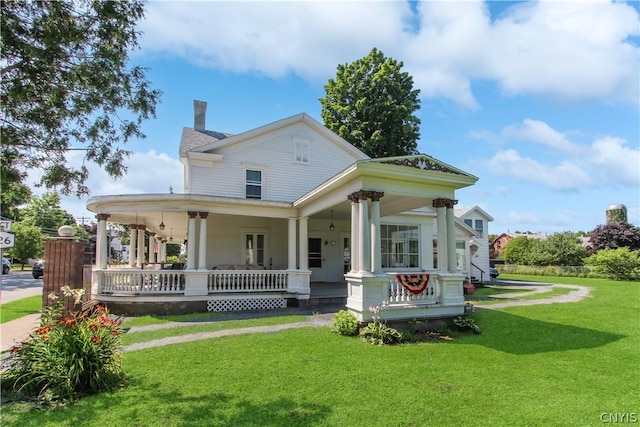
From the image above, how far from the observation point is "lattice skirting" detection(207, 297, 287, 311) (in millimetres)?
11250

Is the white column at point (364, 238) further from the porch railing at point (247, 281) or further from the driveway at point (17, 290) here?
the driveway at point (17, 290)

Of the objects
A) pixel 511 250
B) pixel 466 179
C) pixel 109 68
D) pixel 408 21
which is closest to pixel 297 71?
pixel 408 21

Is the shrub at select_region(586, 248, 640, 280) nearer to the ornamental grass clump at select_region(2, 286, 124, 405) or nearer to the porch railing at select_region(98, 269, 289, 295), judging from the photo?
the porch railing at select_region(98, 269, 289, 295)

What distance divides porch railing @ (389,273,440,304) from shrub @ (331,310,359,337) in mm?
1083

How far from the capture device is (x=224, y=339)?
25.0ft

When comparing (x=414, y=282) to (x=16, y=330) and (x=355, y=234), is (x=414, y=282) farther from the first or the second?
(x=16, y=330)

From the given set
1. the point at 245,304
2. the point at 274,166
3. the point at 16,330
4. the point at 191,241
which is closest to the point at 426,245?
the point at 274,166

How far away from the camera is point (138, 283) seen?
1095 centimetres

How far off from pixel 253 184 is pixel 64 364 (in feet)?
32.8

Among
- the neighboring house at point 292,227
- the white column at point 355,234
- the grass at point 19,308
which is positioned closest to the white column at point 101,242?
the neighboring house at point 292,227

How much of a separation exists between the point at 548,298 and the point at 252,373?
44.9 ft

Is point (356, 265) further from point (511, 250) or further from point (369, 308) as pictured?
point (511, 250)

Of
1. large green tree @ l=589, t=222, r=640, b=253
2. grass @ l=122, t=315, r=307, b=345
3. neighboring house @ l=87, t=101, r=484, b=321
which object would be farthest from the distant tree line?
grass @ l=122, t=315, r=307, b=345

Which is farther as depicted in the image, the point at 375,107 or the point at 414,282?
the point at 375,107
